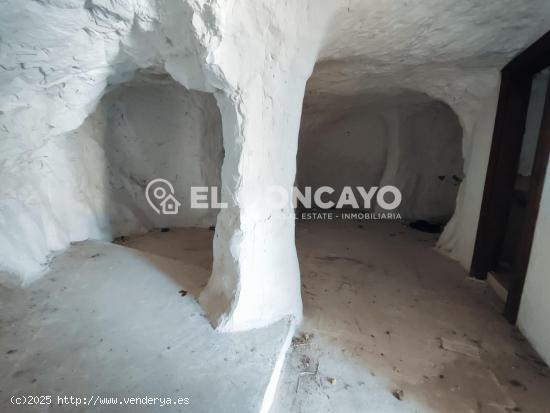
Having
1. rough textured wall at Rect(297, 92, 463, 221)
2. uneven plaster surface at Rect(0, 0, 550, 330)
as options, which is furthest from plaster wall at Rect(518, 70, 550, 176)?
rough textured wall at Rect(297, 92, 463, 221)

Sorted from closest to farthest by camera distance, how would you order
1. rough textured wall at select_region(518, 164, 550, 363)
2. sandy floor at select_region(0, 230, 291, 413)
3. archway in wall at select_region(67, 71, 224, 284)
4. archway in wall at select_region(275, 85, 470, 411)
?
sandy floor at select_region(0, 230, 291, 413) → archway in wall at select_region(275, 85, 470, 411) → rough textured wall at select_region(518, 164, 550, 363) → archway in wall at select_region(67, 71, 224, 284)

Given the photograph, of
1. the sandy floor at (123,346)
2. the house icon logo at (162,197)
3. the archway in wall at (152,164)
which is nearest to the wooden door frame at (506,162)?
the sandy floor at (123,346)

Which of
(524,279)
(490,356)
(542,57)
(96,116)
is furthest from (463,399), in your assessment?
(96,116)

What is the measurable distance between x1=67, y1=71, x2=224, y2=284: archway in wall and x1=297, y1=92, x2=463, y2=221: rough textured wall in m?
1.16

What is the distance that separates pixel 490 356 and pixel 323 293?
0.83 metres

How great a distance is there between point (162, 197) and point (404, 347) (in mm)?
2136

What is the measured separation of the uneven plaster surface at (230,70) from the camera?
1.01 m

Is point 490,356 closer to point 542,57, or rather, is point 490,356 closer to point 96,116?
point 542,57

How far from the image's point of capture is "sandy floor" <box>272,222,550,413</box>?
120 cm

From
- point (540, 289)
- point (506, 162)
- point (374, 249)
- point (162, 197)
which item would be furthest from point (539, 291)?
point (162, 197)

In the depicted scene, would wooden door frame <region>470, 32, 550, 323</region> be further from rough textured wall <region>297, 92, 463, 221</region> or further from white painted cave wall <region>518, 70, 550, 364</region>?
rough textured wall <region>297, 92, 463, 221</region>

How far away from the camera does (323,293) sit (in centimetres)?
191

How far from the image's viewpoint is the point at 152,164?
8.75ft

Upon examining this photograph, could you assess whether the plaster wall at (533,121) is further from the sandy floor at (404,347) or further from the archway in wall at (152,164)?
the archway in wall at (152,164)
